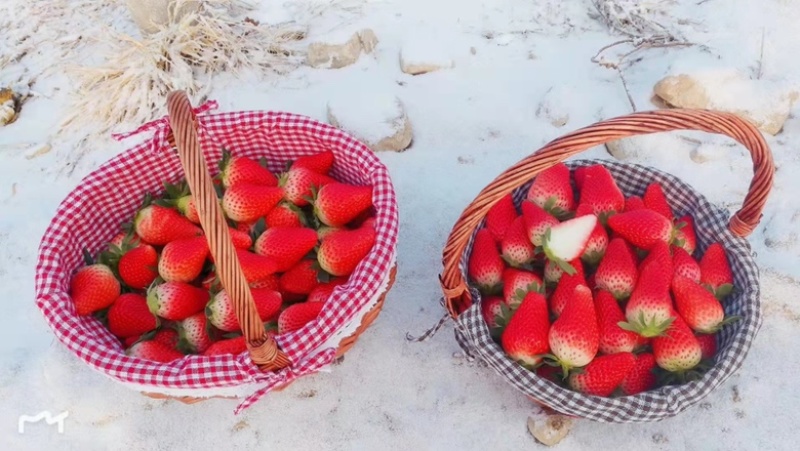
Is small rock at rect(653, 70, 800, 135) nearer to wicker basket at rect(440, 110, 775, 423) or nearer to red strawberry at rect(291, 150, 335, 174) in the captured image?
wicker basket at rect(440, 110, 775, 423)

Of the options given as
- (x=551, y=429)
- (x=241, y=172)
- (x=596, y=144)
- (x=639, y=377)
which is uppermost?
(x=596, y=144)

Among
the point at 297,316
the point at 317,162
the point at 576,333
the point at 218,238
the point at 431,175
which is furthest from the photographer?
the point at 431,175

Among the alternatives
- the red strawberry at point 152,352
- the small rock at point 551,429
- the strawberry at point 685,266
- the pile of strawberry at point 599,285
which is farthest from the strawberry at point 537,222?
the red strawberry at point 152,352

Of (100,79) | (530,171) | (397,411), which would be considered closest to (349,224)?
(397,411)

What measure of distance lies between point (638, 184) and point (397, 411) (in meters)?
0.69

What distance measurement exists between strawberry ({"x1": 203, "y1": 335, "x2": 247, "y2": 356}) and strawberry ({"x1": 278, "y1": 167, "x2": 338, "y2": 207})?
33 centimetres

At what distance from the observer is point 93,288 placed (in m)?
1.21

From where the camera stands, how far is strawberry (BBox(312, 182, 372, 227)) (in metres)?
1.27

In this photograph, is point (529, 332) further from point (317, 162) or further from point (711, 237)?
point (317, 162)

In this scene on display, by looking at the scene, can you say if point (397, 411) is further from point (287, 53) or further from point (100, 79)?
point (100, 79)

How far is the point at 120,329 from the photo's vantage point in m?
1.21

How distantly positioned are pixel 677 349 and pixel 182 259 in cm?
89

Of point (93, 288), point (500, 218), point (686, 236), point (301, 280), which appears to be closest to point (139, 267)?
point (93, 288)

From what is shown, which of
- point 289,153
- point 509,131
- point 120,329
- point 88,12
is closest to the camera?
point 120,329
